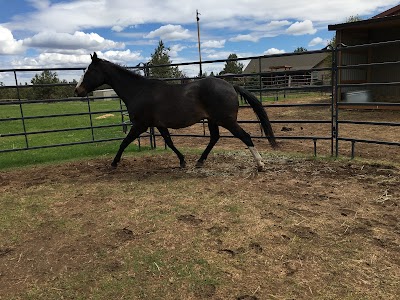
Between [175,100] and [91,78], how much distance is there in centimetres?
154

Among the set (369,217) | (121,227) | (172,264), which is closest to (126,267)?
(172,264)

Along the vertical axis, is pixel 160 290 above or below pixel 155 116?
below

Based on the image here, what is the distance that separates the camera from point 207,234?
300 centimetres

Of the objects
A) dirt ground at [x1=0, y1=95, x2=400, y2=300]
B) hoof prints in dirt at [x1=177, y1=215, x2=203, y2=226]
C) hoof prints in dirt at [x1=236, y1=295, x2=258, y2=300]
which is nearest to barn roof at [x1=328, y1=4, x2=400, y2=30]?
dirt ground at [x1=0, y1=95, x2=400, y2=300]

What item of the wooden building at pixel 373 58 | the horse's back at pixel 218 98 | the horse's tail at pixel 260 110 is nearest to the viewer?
the horse's back at pixel 218 98

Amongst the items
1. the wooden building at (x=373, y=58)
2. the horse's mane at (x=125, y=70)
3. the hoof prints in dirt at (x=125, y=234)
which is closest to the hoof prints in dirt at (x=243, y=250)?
the hoof prints in dirt at (x=125, y=234)

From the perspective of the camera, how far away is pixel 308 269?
94.1 inches

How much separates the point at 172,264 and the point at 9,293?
45.5 inches

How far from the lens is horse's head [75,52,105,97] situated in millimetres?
5367

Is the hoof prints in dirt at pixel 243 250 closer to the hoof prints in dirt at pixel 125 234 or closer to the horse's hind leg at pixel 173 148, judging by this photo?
the hoof prints in dirt at pixel 125 234

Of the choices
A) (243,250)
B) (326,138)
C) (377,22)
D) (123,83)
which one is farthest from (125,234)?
(377,22)

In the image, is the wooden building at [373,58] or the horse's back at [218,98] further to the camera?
the wooden building at [373,58]

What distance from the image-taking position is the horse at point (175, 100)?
15.9 ft

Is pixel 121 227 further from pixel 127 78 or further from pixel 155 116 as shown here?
pixel 127 78
